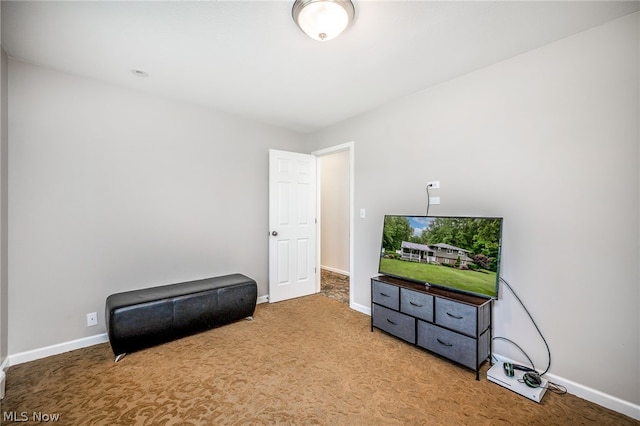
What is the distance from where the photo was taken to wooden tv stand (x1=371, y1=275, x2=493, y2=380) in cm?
211

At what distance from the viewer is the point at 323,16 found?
1635mm

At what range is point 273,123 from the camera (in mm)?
3844

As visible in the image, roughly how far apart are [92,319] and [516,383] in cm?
364

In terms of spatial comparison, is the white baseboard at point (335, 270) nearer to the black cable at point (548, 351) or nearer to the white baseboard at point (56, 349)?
the black cable at point (548, 351)

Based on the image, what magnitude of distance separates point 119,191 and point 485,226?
135 inches

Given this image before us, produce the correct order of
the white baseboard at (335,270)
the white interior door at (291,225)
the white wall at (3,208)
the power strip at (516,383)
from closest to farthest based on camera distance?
the power strip at (516,383) → the white wall at (3,208) → the white interior door at (291,225) → the white baseboard at (335,270)

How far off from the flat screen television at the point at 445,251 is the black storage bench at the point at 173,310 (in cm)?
167

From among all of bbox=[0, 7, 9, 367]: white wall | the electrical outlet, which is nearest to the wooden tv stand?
the electrical outlet

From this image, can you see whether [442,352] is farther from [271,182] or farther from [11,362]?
[11,362]

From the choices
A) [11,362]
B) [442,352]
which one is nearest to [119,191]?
[11,362]

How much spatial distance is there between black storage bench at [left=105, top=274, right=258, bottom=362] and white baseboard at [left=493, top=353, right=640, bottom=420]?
9.12 feet

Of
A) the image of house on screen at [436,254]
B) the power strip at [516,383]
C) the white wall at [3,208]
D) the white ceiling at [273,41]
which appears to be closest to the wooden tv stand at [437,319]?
the power strip at [516,383]

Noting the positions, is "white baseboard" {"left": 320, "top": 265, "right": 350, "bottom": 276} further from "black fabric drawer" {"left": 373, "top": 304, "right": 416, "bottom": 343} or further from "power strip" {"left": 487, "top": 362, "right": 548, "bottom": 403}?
"power strip" {"left": 487, "top": 362, "right": 548, "bottom": 403}

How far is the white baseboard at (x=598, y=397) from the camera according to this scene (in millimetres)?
1700
